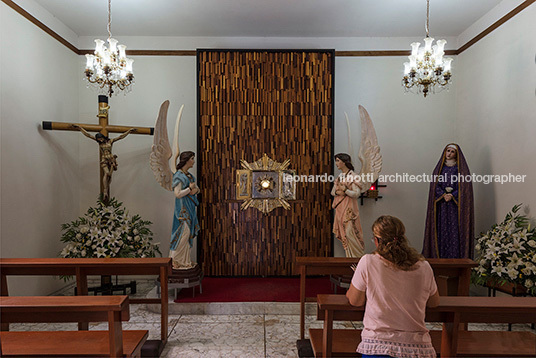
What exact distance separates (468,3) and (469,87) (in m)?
1.15

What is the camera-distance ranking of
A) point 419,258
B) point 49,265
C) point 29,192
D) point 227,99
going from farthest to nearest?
point 227,99
point 29,192
point 49,265
point 419,258

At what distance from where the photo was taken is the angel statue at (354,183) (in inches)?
170

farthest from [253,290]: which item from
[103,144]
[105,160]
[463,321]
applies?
[463,321]

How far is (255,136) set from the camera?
16.6 feet

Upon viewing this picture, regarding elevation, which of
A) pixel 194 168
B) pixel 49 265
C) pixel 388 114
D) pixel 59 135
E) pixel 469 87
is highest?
pixel 469 87

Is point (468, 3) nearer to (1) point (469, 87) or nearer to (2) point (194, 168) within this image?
(1) point (469, 87)

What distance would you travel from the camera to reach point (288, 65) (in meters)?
5.02

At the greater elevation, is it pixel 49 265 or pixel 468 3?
pixel 468 3

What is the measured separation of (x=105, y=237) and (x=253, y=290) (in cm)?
187

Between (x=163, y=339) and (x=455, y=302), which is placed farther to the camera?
Result: (x=163, y=339)

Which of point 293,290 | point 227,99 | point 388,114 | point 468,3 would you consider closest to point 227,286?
point 293,290

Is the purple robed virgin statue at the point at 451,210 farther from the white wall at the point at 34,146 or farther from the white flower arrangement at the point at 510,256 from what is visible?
the white wall at the point at 34,146

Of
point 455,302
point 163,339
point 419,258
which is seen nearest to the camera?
point 419,258

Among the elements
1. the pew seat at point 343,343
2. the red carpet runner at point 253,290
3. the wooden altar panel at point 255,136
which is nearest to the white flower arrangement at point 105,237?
the red carpet runner at point 253,290
